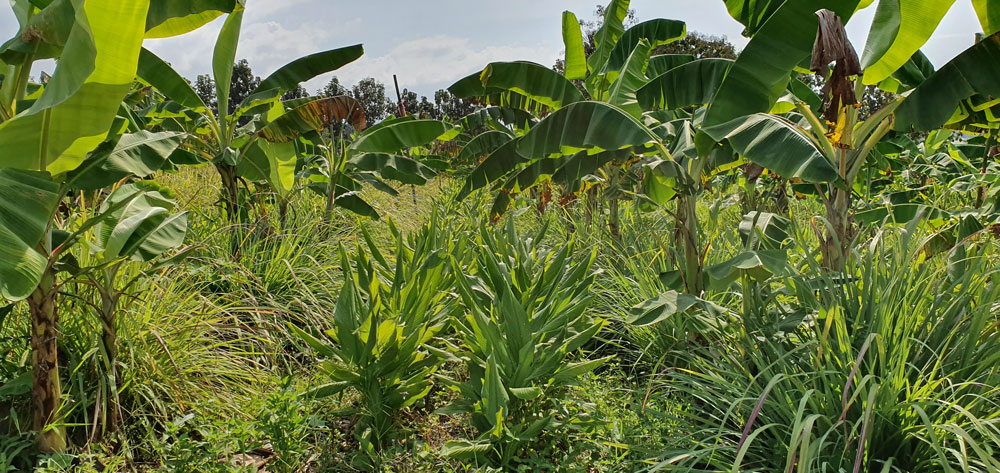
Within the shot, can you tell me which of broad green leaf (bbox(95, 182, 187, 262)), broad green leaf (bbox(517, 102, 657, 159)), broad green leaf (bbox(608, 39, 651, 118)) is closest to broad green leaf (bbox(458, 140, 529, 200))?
broad green leaf (bbox(517, 102, 657, 159))

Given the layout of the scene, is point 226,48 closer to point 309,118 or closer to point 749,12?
point 309,118

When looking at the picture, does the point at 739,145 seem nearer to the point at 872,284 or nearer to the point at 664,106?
the point at 872,284

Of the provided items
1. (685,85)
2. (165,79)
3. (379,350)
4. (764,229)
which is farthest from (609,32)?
(379,350)

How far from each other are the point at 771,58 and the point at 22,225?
373 centimetres

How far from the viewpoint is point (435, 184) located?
13.8 meters

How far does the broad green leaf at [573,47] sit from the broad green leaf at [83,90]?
537cm

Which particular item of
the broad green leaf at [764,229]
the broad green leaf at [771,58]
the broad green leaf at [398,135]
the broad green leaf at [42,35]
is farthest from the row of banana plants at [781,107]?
the broad green leaf at [42,35]

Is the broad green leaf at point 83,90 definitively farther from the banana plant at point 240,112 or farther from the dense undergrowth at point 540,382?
the banana plant at point 240,112

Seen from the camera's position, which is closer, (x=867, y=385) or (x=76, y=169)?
(x=867, y=385)

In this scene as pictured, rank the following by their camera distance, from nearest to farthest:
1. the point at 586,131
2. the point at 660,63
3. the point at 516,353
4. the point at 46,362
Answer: the point at 46,362 → the point at 516,353 → the point at 586,131 → the point at 660,63

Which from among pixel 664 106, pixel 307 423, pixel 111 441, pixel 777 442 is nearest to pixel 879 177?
pixel 664 106

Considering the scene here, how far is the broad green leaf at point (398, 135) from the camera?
6551 mm

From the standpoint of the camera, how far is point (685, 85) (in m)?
4.42

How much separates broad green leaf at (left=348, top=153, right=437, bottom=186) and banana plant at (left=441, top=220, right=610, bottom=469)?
11.3 feet
